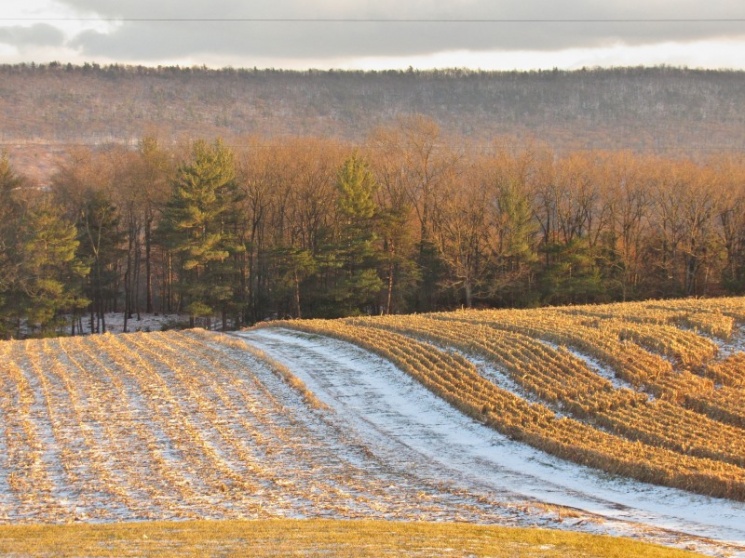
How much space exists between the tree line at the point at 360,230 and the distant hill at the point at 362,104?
67827 mm

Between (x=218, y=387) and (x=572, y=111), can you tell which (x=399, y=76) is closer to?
(x=572, y=111)

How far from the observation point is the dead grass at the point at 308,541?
39.6 ft

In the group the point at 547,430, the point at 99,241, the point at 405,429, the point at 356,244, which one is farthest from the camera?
the point at 99,241

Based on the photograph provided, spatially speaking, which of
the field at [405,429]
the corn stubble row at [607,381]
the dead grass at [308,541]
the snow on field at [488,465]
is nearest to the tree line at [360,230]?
the field at [405,429]

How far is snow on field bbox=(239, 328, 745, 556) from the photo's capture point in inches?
583

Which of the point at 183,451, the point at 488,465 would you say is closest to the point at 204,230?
the point at 183,451

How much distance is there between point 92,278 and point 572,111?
119 metres

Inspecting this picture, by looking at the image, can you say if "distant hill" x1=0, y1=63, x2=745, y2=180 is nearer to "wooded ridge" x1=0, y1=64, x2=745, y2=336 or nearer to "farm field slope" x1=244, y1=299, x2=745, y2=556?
"wooded ridge" x1=0, y1=64, x2=745, y2=336

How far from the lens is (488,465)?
1959 cm

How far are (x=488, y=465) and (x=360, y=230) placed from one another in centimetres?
4056

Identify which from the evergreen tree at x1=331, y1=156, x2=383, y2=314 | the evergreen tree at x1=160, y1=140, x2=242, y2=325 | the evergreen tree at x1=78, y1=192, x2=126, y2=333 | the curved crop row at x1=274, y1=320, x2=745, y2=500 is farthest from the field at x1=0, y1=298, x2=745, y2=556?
the evergreen tree at x1=78, y1=192, x2=126, y2=333

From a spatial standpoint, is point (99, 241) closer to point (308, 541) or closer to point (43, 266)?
point (43, 266)

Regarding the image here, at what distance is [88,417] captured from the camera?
2345 cm

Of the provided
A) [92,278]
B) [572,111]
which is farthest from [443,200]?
[572,111]
